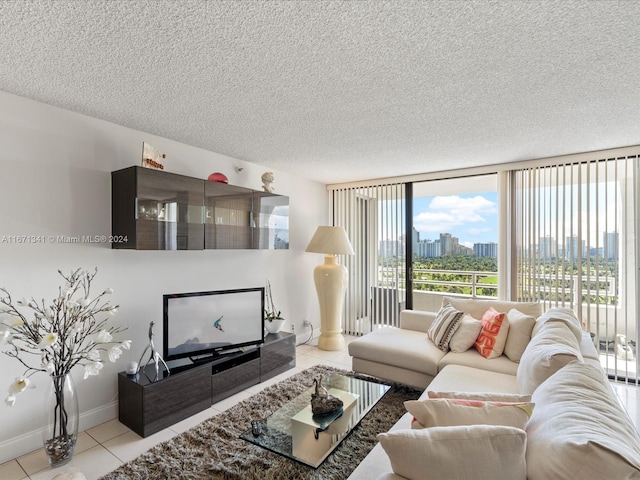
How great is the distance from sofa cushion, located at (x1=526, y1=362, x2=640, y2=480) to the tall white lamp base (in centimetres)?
310

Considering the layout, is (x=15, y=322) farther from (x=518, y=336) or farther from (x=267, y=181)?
(x=518, y=336)

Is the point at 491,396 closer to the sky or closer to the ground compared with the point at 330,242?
closer to the ground

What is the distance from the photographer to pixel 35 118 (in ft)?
7.48

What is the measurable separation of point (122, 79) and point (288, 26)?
3.82 feet

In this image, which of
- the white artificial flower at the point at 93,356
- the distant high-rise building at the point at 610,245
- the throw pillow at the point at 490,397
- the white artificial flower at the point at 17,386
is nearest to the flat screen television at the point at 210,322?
the white artificial flower at the point at 93,356

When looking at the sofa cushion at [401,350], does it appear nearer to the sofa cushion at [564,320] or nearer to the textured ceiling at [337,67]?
the sofa cushion at [564,320]

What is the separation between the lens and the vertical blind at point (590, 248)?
3334 millimetres

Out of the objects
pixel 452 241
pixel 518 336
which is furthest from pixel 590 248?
pixel 452 241

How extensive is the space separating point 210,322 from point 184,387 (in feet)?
2.01

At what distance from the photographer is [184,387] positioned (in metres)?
2.65

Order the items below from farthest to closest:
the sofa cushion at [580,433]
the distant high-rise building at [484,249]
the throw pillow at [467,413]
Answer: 1. the distant high-rise building at [484,249]
2. the throw pillow at [467,413]
3. the sofa cushion at [580,433]

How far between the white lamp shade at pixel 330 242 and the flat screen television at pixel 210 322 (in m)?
1.08

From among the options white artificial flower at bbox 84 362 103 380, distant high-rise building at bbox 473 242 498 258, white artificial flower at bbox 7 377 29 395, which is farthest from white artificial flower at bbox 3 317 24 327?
distant high-rise building at bbox 473 242 498 258

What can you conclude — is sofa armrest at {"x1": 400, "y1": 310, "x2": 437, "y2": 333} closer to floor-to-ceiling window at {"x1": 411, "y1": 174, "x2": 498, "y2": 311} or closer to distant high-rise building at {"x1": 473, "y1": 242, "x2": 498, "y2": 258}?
floor-to-ceiling window at {"x1": 411, "y1": 174, "x2": 498, "y2": 311}
